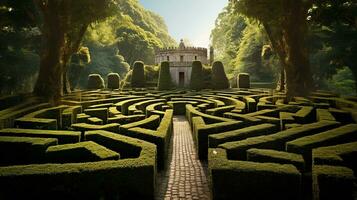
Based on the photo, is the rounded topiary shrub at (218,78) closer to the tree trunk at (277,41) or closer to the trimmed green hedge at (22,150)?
the tree trunk at (277,41)

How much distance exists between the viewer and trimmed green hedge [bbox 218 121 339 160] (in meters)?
8.33

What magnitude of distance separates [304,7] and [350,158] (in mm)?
16300

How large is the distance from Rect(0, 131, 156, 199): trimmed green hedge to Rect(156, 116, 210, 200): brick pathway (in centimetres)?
109

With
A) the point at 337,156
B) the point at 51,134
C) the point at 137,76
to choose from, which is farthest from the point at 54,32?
the point at 337,156

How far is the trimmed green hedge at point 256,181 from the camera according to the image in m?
6.14

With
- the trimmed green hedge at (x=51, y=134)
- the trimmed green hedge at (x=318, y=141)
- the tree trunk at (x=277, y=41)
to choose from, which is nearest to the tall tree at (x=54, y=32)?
the trimmed green hedge at (x=51, y=134)

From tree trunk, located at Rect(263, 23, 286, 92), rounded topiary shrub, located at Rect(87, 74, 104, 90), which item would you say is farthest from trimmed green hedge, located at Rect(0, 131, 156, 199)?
rounded topiary shrub, located at Rect(87, 74, 104, 90)

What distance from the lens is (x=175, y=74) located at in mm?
48938

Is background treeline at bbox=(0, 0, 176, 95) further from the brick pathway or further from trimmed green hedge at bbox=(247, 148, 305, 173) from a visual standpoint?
trimmed green hedge at bbox=(247, 148, 305, 173)

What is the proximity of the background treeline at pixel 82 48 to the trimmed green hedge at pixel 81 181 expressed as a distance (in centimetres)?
1831

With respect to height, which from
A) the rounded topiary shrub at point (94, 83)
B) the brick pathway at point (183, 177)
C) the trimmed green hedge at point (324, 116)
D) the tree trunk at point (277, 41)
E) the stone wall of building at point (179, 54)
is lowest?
the brick pathway at point (183, 177)

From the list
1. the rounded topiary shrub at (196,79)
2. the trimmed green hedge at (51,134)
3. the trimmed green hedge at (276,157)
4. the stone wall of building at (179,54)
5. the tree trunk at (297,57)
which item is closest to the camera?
the trimmed green hedge at (276,157)

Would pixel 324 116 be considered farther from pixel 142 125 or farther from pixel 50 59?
pixel 50 59

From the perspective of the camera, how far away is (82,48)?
1377 inches
